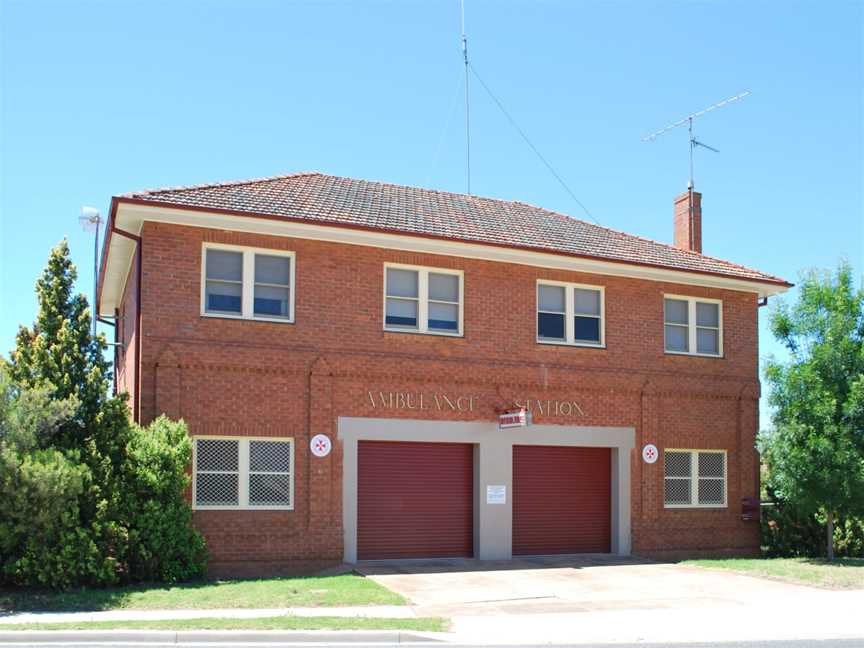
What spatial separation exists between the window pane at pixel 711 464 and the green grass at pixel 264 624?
11.1 metres

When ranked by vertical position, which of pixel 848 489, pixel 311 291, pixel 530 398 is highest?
pixel 311 291

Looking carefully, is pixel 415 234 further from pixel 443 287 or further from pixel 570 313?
pixel 570 313

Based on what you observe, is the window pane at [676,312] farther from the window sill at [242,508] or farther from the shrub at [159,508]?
the shrub at [159,508]

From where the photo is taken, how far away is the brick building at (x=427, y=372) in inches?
685

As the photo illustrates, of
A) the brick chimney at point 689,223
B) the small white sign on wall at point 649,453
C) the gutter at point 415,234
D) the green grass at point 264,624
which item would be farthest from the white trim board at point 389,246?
the green grass at point 264,624

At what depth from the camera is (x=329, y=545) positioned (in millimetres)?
17922

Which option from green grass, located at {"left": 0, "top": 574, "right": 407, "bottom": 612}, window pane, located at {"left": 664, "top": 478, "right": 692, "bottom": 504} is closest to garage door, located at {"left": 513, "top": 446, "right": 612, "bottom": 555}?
window pane, located at {"left": 664, "top": 478, "right": 692, "bottom": 504}

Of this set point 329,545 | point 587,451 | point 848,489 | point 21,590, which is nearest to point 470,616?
point 329,545

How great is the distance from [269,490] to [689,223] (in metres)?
13.3

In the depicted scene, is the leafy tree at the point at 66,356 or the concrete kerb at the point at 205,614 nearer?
the concrete kerb at the point at 205,614

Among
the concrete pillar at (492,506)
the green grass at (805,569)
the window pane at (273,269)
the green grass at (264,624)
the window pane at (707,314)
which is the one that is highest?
the window pane at (273,269)

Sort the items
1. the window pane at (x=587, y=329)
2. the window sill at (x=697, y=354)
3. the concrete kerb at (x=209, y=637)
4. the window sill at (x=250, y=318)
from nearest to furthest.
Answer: the concrete kerb at (x=209, y=637), the window sill at (x=250, y=318), the window pane at (x=587, y=329), the window sill at (x=697, y=354)

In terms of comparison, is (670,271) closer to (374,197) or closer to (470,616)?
(374,197)

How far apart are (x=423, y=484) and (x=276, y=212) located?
19.7 feet
